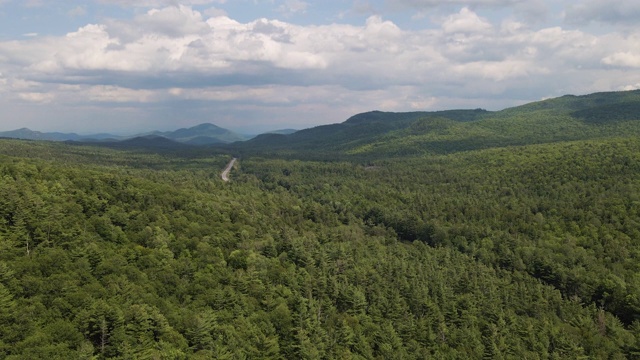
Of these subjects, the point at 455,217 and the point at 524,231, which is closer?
the point at 524,231

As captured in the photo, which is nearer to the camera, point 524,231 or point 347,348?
point 347,348

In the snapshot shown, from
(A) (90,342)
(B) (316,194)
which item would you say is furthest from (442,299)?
(B) (316,194)

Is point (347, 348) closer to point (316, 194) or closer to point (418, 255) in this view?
point (418, 255)

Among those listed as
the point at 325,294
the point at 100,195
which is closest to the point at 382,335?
the point at 325,294

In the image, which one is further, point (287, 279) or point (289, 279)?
point (287, 279)

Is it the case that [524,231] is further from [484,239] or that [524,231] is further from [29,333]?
[29,333]

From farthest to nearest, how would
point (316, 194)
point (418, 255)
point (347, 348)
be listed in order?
point (316, 194) < point (418, 255) < point (347, 348)

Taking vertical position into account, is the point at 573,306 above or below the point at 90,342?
below

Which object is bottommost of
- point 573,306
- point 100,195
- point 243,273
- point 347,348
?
point 573,306

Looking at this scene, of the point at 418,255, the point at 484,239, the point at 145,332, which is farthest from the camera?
the point at 484,239
